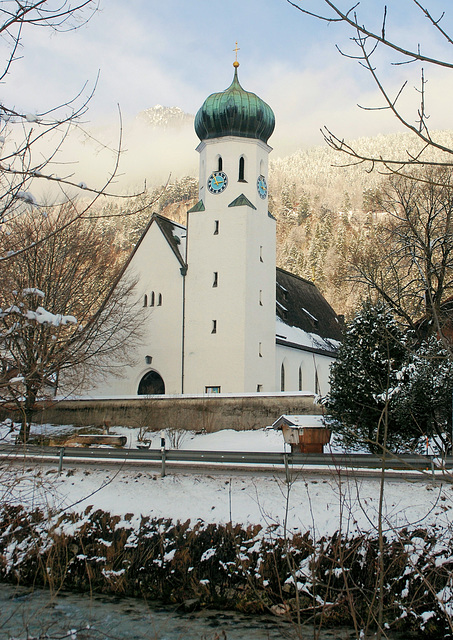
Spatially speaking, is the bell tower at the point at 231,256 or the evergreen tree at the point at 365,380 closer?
the evergreen tree at the point at 365,380

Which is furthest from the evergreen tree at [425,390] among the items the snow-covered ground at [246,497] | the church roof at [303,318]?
the church roof at [303,318]

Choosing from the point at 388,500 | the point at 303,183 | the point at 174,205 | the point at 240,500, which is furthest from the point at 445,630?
the point at 303,183

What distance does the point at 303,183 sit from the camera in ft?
543

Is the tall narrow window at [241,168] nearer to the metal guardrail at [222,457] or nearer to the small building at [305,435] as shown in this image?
the small building at [305,435]

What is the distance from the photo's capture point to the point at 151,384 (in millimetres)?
35875

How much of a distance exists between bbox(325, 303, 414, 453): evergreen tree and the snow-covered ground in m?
3.29

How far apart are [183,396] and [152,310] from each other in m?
6.77

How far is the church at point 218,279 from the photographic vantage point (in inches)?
1339

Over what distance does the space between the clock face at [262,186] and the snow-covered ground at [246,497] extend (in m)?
21.1

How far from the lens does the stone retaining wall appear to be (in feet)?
98.3

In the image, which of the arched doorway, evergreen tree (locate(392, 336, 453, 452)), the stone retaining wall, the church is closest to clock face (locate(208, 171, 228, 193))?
the church

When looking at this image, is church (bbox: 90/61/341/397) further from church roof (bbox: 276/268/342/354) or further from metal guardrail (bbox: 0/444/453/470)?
metal guardrail (bbox: 0/444/453/470)

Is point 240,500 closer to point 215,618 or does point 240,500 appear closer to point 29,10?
point 215,618

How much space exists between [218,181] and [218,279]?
18.5 ft
